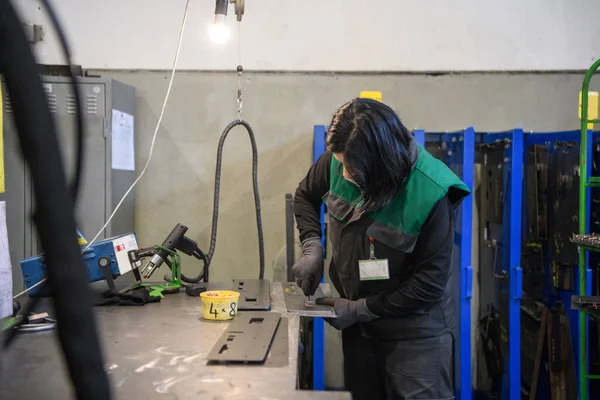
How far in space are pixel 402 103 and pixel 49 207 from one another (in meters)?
2.64

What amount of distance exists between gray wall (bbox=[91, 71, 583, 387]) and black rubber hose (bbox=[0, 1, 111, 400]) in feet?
8.19

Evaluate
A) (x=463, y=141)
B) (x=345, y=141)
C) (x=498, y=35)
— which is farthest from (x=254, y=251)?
(x=498, y=35)

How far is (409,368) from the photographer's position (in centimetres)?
157

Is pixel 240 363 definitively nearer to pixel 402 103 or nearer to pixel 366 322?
pixel 366 322

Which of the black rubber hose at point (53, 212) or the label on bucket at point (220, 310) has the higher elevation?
the black rubber hose at point (53, 212)

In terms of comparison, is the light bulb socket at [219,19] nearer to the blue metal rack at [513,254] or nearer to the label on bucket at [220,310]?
the label on bucket at [220,310]

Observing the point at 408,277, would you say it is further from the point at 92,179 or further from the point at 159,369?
the point at 92,179

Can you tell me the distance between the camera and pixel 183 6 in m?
2.83

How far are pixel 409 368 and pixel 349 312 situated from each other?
24 centimetres

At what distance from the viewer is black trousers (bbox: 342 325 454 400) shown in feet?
5.11

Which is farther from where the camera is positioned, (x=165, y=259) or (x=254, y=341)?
(x=165, y=259)

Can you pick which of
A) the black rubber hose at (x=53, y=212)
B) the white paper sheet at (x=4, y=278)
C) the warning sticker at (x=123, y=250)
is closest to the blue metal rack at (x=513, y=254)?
the warning sticker at (x=123, y=250)

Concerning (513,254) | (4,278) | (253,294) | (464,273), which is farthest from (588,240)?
(4,278)

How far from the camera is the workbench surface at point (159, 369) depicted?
94cm
